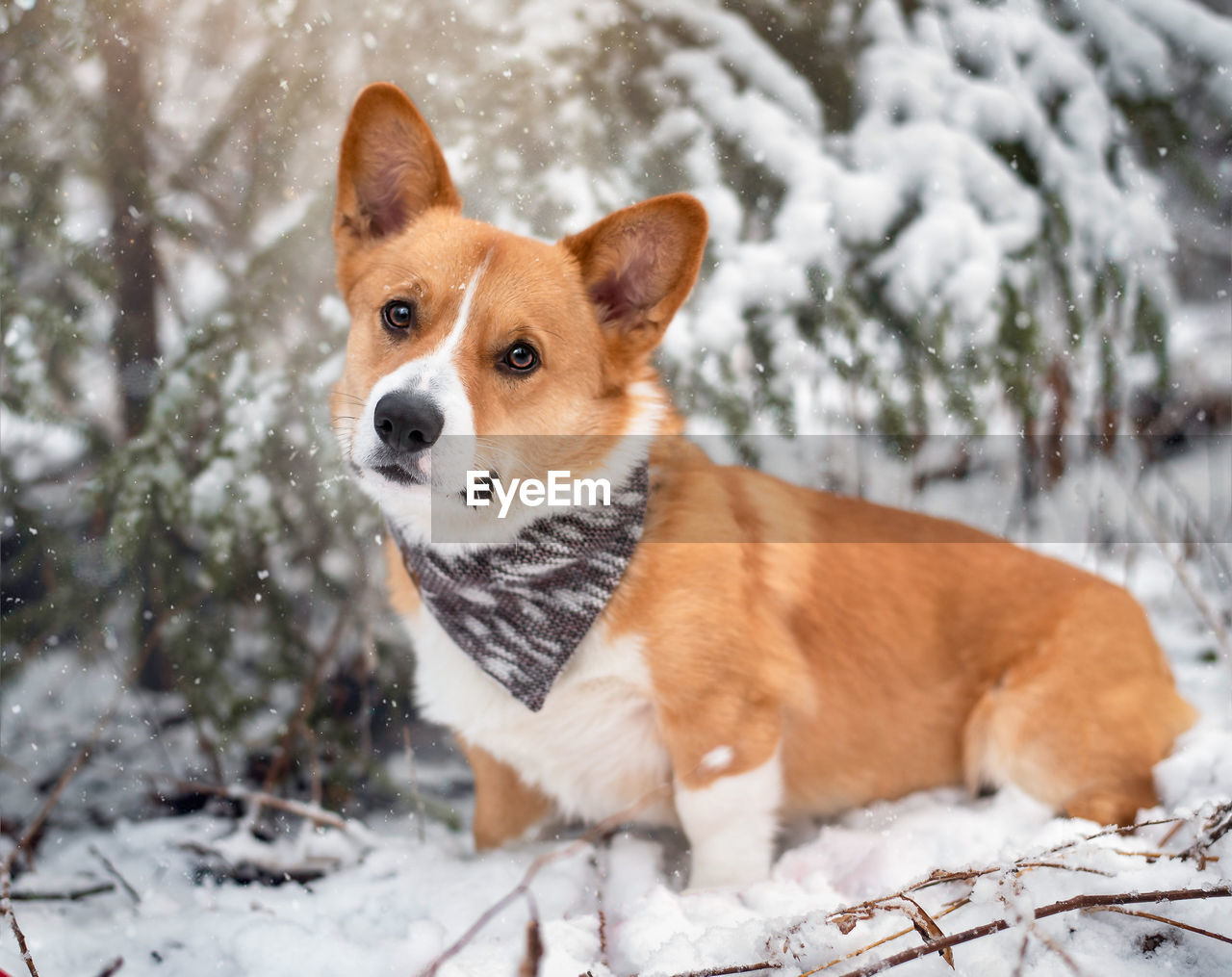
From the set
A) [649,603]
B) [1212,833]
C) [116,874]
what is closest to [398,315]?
[649,603]

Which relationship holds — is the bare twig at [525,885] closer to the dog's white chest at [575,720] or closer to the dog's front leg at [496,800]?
the dog's white chest at [575,720]

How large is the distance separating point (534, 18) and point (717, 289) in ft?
2.80

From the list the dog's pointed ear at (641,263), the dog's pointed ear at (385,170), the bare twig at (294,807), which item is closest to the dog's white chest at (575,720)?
the bare twig at (294,807)

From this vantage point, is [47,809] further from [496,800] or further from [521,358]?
[521,358]

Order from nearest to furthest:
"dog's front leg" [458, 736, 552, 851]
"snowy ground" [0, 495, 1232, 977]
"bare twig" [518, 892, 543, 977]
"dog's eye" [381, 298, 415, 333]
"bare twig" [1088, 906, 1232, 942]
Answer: "bare twig" [518, 892, 543, 977], "bare twig" [1088, 906, 1232, 942], "snowy ground" [0, 495, 1232, 977], "dog's eye" [381, 298, 415, 333], "dog's front leg" [458, 736, 552, 851]

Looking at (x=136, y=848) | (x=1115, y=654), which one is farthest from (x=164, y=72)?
(x=1115, y=654)

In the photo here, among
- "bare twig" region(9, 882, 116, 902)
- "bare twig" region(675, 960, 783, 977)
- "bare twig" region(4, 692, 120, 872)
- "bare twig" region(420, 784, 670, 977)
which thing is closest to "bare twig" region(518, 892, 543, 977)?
"bare twig" region(420, 784, 670, 977)

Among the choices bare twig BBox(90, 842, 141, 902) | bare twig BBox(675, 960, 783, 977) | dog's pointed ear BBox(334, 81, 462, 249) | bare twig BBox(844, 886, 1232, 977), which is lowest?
bare twig BBox(90, 842, 141, 902)

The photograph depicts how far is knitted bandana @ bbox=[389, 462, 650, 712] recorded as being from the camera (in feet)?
5.16

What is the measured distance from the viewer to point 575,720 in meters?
1.65

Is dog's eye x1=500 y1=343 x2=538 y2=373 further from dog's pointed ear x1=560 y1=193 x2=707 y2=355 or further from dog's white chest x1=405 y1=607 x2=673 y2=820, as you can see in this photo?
dog's white chest x1=405 y1=607 x2=673 y2=820

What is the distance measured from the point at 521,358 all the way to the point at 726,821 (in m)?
1.00

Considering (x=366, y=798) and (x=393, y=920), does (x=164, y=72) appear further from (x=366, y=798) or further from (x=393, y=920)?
(x=393, y=920)

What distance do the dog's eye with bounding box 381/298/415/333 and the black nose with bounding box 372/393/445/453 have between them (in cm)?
26
